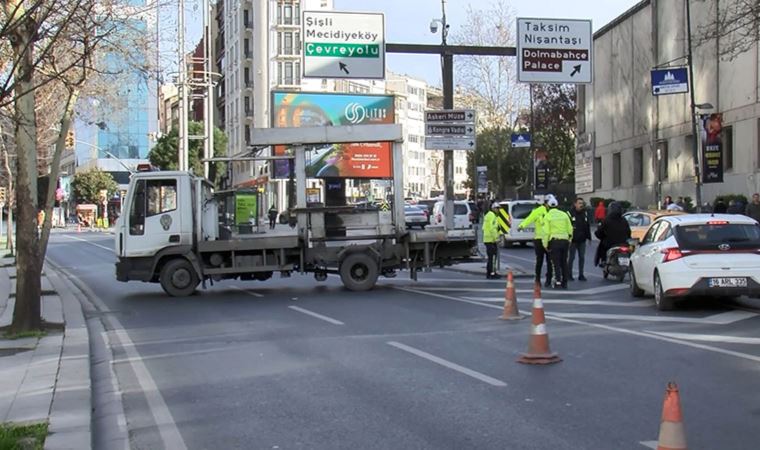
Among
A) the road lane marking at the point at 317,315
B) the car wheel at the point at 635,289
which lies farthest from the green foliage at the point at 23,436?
the car wheel at the point at 635,289

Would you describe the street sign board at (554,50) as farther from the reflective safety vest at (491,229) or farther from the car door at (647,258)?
the car door at (647,258)

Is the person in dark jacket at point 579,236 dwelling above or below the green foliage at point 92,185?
below

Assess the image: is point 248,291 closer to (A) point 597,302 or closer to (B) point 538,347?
(A) point 597,302

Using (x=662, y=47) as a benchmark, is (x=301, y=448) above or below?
below

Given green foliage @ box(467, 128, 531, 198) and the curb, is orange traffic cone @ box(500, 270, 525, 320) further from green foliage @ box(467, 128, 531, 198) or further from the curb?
green foliage @ box(467, 128, 531, 198)

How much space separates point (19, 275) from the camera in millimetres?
12109

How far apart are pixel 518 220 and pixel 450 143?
36.1 ft

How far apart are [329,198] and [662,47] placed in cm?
3083

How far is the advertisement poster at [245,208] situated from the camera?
62.6 feet

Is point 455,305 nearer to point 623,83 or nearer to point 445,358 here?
point 445,358

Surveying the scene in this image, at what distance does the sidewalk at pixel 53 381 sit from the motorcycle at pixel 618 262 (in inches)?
455

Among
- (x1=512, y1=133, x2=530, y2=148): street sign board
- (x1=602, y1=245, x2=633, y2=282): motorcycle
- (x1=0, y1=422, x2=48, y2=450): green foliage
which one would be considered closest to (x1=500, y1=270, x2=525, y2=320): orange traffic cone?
(x1=602, y1=245, x2=633, y2=282): motorcycle

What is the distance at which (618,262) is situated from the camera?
1822 centimetres

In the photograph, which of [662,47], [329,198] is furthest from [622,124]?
[329,198]
